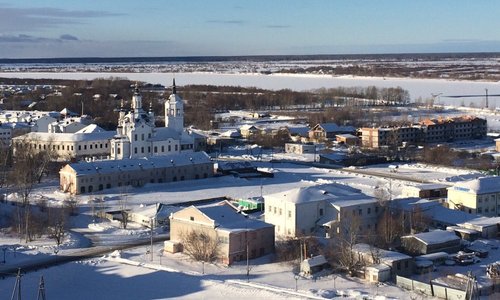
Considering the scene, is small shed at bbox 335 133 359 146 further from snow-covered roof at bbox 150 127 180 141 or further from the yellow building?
the yellow building

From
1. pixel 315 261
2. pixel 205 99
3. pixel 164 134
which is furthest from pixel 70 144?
pixel 205 99

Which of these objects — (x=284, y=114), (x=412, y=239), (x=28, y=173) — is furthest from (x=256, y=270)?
(x=284, y=114)

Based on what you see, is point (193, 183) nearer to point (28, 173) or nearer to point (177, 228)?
point (28, 173)

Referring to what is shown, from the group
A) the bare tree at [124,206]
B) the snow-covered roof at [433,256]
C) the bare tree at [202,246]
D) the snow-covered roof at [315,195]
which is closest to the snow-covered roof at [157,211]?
the bare tree at [124,206]

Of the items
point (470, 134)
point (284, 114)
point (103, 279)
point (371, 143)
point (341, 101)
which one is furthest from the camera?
point (341, 101)

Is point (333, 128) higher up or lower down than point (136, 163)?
lower down

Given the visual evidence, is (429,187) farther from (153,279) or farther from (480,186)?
(153,279)

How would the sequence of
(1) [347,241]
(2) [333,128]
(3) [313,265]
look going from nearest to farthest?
1. (3) [313,265]
2. (1) [347,241]
3. (2) [333,128]
